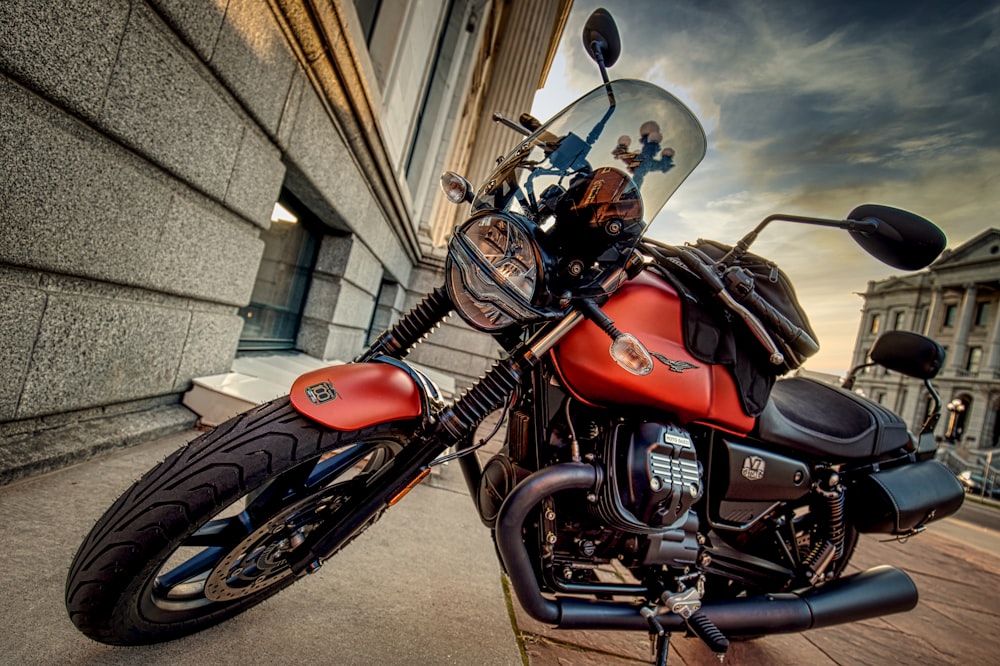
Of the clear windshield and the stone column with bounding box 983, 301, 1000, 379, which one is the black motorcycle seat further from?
the stone column with bounding box 983, 301, 1000, 379

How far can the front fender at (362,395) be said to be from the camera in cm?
99

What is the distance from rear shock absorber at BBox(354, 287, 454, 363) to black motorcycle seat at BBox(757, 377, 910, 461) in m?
1.01

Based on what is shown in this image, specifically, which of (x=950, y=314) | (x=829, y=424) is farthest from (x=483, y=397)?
(x=950, y=314)

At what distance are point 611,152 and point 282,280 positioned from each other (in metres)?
3.26

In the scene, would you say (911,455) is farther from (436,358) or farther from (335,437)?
(436,358)

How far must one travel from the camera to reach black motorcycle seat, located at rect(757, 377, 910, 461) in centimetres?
146

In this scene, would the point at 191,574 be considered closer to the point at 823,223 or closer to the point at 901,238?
the point at 823,223

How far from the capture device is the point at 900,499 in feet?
5.30

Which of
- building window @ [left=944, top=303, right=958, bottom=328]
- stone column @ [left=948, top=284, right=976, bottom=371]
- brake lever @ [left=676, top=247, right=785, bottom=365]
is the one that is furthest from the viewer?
building window @ [left=944, top=303, right=958, bottom=328]

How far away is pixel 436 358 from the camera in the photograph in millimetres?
7930

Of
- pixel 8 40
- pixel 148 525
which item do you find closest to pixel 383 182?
pixel 8 40

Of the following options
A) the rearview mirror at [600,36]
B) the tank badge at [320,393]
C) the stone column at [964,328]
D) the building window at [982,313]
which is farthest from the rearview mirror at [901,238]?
the building window at [982,313]

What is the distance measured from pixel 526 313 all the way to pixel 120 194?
4.98 ft

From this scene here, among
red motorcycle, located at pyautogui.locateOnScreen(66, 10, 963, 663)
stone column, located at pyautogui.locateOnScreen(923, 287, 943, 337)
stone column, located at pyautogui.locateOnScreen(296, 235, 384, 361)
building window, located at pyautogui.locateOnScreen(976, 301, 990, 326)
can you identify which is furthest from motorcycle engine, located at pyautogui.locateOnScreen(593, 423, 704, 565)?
stone column, located at pyautogui.locateOnScreen(923, 287, 943, 337)
